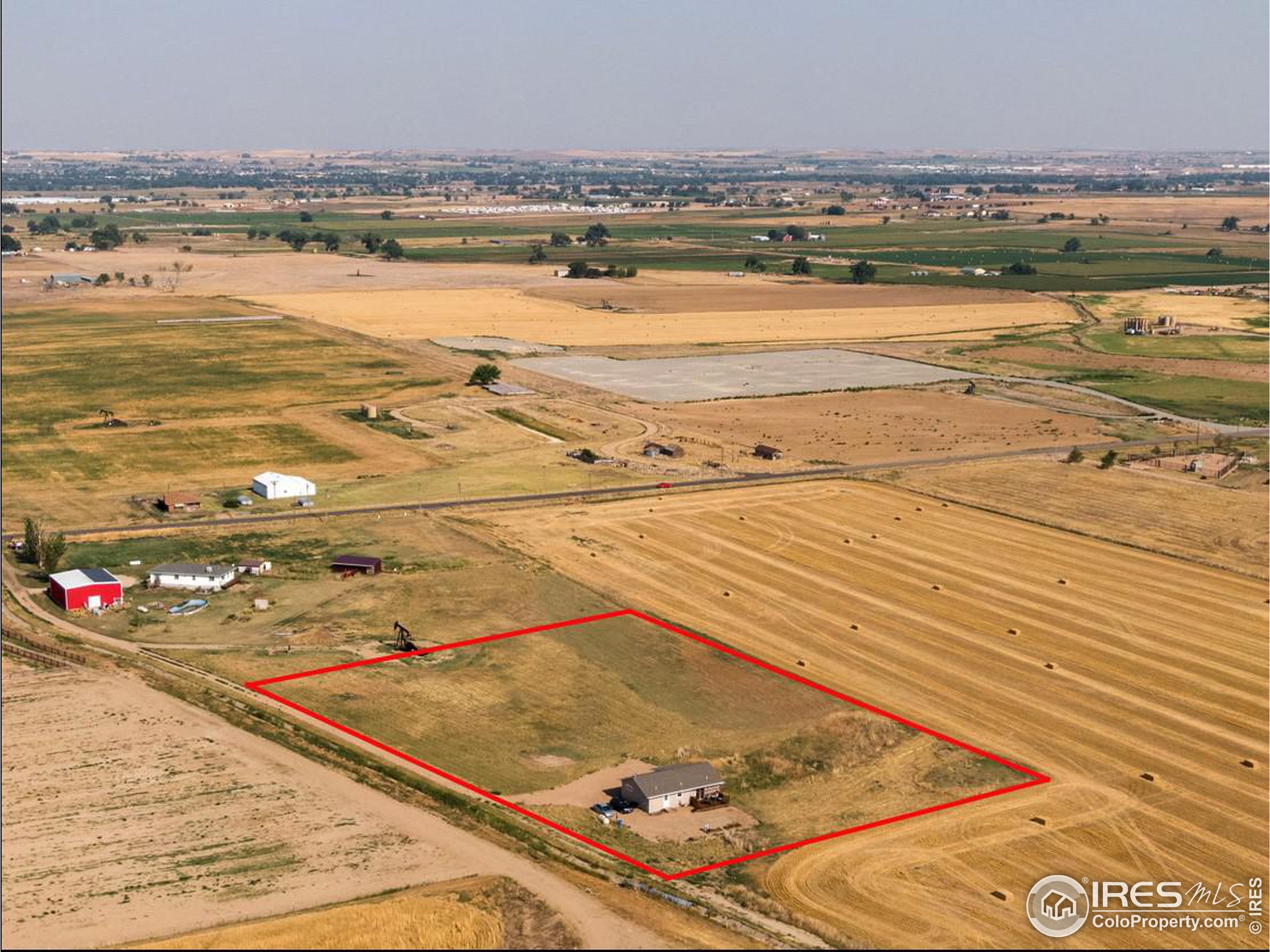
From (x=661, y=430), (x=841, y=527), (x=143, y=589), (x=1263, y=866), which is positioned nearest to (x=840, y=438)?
(x=661, y=430)

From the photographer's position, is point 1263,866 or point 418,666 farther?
point 418,666

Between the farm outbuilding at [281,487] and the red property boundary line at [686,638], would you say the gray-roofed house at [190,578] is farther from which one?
the farm outbuilding at [281,487]

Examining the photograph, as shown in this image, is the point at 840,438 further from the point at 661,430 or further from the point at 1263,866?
the point at 1263,866

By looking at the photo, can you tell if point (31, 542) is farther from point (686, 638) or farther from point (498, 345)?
point (498, 345)

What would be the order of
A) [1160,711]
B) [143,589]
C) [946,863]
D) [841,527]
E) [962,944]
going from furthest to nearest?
1. [841,527]
2. [143,589]
3. [1160,711]
4. [946,863]
5. [962,944]

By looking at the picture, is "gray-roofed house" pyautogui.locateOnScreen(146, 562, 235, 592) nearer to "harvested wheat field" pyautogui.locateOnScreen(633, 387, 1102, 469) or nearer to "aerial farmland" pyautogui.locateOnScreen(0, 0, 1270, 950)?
"aerial farmland" pyautogui.locateOnScreen(0, 0, 1270, 950)

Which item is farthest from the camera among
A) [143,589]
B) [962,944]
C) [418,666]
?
[143,589]

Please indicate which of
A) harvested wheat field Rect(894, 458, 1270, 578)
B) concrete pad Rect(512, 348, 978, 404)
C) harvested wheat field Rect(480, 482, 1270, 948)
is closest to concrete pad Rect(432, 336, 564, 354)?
concrete pad Rect(512, 348, 978, 404)

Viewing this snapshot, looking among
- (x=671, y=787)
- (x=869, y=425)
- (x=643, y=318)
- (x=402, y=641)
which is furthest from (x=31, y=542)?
(x=643, y=318)
